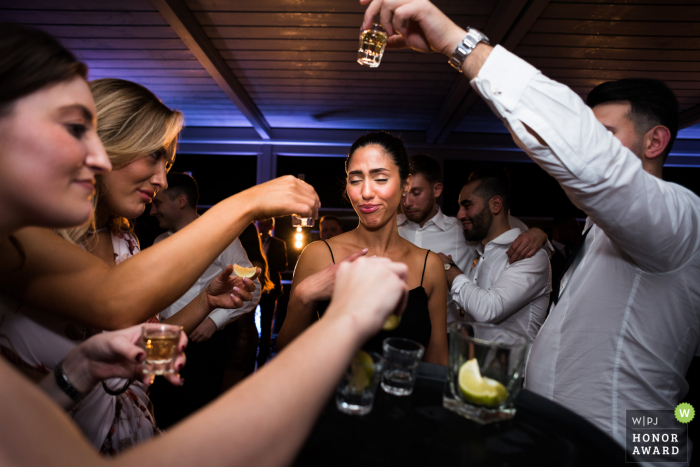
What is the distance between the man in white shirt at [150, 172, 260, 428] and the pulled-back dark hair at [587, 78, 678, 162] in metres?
2.56

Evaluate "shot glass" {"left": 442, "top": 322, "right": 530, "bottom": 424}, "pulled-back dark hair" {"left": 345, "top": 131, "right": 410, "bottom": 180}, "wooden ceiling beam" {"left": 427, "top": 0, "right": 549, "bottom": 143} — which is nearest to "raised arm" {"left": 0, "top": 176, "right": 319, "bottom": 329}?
"shot glass" {"left": 442, "top": 322, "right": 530, "bottom": 424}

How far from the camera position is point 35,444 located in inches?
18.8

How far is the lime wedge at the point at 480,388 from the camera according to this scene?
0.96 metres

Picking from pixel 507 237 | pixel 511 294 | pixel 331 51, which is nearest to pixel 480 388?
pixel 511 294

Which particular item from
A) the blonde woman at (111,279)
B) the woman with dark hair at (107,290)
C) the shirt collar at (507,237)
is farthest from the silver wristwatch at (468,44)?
the shirt collar at (507,237)

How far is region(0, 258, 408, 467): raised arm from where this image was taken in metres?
0.49

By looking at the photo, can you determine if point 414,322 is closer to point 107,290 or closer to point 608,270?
point 608,270

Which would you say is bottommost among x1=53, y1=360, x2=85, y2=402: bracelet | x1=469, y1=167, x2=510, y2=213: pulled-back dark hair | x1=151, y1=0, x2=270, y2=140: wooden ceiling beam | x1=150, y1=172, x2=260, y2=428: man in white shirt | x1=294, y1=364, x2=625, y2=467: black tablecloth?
x1=150, y1=172, x2=260, y2=428: man in white shirt

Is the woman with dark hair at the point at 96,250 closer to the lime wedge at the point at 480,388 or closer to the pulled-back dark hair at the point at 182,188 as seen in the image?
the lime wedge at the point at 480,388

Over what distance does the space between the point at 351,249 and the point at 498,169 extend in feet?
5.64

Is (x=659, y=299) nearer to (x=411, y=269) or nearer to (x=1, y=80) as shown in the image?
(x=411, y=269)

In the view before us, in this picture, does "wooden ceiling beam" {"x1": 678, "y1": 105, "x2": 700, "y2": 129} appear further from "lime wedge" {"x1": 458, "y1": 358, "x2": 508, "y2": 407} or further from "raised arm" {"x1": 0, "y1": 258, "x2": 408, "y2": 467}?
"raised arm" {"x1": 0, "y1": 258, "x2": 408, "y2": 467}

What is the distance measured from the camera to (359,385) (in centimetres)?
100

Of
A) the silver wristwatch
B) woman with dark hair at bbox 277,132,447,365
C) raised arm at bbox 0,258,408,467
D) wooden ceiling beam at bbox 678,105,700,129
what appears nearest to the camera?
raised arm at bbox 0,258,408,467
